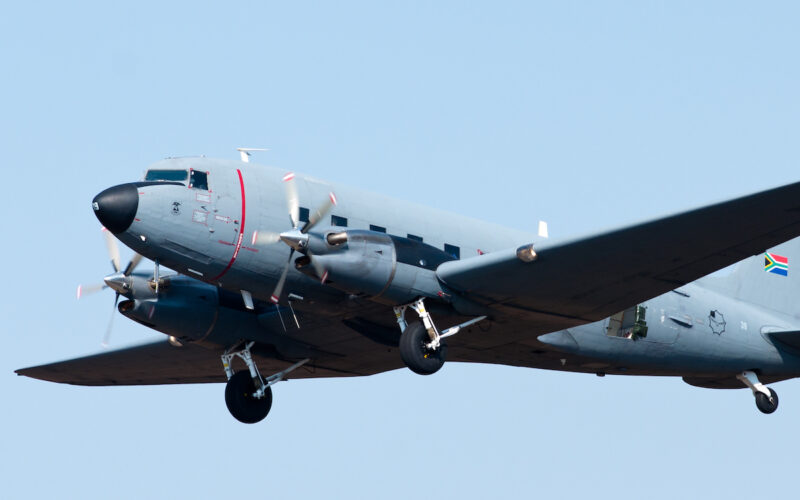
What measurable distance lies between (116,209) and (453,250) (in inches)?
272

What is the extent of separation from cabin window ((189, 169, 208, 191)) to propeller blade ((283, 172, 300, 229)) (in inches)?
62.7

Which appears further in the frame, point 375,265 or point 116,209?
point 375,265

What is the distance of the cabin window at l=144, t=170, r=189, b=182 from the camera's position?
23484mm

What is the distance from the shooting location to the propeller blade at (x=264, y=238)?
2339cm

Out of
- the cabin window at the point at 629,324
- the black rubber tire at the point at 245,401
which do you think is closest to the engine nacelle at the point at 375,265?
the black rubber tire at the point at 245,401

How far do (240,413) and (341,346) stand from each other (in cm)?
267

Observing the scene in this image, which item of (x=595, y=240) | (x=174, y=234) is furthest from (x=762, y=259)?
(x=174, y=234)

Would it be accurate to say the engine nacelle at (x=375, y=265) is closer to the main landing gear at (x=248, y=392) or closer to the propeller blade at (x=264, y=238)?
the propeller blade at (x=264, y=238)

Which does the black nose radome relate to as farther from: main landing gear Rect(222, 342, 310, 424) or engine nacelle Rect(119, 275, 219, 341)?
main landing gear Rect(222, 342, 310, 424)

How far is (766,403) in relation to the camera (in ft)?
97.5

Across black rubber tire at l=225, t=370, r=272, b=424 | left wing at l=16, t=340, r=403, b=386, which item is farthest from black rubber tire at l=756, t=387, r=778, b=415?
black rubber tire at l=225, t=370, r=272, b=424

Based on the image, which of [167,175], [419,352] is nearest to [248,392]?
[419,352]

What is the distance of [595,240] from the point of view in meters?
22.7

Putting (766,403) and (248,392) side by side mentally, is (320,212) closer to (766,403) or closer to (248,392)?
(248,392)
